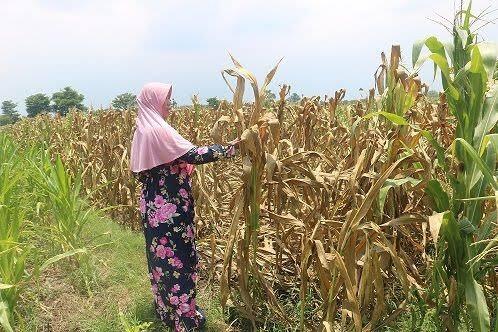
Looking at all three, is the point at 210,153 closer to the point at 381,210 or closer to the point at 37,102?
the point at 381,210

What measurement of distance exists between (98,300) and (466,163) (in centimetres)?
260

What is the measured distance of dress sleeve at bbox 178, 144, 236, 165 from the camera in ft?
8.97

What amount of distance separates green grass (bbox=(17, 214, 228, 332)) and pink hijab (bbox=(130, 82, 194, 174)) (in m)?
0.93

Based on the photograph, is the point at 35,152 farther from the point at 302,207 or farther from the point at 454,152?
the point at 454,152

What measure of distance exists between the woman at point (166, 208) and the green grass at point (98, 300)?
201mm

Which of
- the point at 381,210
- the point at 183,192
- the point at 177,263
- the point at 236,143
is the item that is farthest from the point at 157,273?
the point at 381,210

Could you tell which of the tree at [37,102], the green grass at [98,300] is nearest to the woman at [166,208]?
the green grass at [98,300]

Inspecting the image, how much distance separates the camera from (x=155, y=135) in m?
2.81

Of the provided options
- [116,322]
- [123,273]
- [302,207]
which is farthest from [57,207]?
[302,207]

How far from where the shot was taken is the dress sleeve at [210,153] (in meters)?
2.73

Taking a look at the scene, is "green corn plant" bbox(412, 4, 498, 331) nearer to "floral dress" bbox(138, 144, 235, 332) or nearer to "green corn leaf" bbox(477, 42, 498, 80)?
"green corn leaf" bbox(477, 42, 498, 80)

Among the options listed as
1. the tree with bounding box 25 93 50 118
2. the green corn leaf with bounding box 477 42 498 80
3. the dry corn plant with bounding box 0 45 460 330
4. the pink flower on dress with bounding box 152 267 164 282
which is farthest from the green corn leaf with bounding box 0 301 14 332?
the tree with bounding box 25 93 50 118

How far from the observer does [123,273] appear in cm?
384

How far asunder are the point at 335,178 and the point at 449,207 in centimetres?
69
